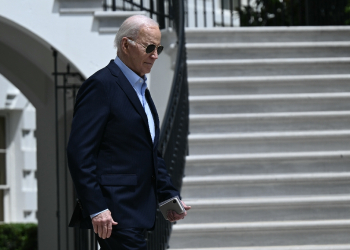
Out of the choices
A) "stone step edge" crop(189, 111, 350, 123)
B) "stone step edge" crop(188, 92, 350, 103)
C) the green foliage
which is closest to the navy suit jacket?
"stone step edge" crop(189, 111, 350, 123)

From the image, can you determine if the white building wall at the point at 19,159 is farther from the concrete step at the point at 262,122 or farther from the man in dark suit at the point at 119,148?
the man in dark suit at the point at 119,148

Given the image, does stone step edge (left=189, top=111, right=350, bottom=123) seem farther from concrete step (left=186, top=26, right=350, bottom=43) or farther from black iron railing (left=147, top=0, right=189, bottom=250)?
concrete step (left=186, top=26, right=350, bottom=43)

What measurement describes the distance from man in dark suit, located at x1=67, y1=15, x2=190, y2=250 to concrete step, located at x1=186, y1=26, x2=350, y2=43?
5010 mm

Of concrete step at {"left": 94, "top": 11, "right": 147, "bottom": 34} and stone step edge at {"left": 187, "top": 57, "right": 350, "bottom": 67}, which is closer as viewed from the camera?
concrete step at {"left": 94, "top": 11, "right": 147, "bottom": 34}

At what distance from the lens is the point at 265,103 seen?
664 centimetres

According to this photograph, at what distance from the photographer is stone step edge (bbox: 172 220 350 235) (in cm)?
513

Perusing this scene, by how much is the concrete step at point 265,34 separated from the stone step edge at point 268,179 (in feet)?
8.15

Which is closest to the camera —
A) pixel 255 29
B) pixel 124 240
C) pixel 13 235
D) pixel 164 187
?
pixel 124 240

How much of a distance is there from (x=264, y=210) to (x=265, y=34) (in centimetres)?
303

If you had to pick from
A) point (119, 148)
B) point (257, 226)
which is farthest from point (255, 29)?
point (119, 148)

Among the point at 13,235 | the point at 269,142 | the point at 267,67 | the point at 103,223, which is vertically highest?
the point at 267,67

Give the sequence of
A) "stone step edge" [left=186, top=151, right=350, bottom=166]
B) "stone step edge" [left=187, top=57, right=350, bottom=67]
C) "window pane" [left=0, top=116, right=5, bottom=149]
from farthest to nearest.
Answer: "window pane" [left=0, top=116, right=5, bottom=149] → "stone step edge" [left=187, top=57, right=350, bottom=67] → "stone step edge" [left=186, top=151, right=350, bottom=166]

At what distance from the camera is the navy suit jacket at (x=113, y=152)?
2.45 meters

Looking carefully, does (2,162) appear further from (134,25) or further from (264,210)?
(134,25)
